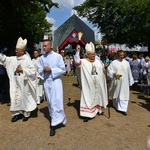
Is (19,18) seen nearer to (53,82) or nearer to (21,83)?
(21,83)

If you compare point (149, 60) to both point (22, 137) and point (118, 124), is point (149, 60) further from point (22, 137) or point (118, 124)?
point (22, 137)

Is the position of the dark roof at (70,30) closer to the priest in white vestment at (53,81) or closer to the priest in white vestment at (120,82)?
the priest in white vestment at (120,82)

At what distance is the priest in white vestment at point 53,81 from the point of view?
6.20 metres

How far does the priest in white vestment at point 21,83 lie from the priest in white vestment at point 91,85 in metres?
1.30

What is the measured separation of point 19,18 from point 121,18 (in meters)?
15.0

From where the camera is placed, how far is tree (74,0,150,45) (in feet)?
96.4

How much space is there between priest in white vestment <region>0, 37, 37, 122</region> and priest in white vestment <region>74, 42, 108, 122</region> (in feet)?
4.25

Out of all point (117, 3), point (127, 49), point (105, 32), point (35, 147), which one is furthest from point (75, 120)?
point (127, 49)

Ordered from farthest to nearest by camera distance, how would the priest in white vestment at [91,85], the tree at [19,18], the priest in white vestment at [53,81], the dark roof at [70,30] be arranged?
the dark roof at [70,30]
the tree at [19,18]
the priest in white vestment at [91,85]
the priest in white vestment at [53,81]

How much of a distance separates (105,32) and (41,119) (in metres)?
28.9

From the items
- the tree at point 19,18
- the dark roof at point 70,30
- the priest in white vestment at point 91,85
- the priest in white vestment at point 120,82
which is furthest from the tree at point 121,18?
the priest in white vestment at point 91,85

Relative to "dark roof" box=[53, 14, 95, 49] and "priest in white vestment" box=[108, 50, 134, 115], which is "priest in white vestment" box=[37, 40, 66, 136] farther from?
"dark roof" box=[53, 14, 95, 49]

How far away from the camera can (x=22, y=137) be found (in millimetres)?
5938

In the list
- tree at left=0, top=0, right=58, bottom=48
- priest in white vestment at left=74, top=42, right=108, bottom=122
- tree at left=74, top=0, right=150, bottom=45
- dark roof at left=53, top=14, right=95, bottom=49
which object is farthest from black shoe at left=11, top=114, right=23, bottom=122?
dark roof at left=53, top=14, right=95, bottom=49
